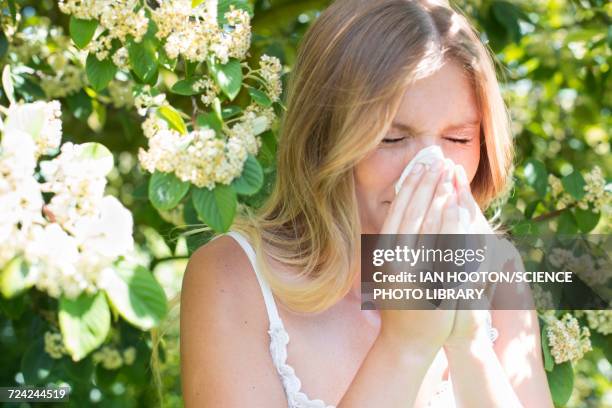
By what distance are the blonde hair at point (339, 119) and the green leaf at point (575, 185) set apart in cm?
26

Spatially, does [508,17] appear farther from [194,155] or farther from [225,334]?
[194,155]

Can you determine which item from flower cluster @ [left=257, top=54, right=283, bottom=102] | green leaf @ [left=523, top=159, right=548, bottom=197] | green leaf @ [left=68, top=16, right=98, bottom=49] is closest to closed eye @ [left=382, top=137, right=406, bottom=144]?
flower cluster @ [left=257, top=54, right=283, bottom=102]

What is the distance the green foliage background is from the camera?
2051 millimetres

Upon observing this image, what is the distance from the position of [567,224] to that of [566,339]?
326 millimetres

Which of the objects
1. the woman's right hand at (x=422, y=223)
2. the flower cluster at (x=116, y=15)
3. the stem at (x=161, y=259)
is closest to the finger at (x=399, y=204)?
the woman's right hand at (x=422, y=223)

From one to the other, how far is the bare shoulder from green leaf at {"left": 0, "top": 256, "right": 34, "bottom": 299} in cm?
67

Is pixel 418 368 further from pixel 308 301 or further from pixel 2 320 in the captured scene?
pixel 2 320

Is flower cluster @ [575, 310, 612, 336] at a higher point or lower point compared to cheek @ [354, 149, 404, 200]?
lower

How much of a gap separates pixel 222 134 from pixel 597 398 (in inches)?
136

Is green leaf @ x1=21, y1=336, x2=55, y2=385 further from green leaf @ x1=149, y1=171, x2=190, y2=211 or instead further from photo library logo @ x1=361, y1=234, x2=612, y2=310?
green leaf @ x1=149, y1=171, x2=190, y2=211

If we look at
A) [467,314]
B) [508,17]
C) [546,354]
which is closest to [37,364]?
[467,314]

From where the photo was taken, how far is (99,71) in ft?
4.90

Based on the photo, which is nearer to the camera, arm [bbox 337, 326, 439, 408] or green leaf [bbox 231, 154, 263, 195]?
green leaf [bbox 231, 154, 263, 195]

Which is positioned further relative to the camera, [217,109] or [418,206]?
[418,206]
